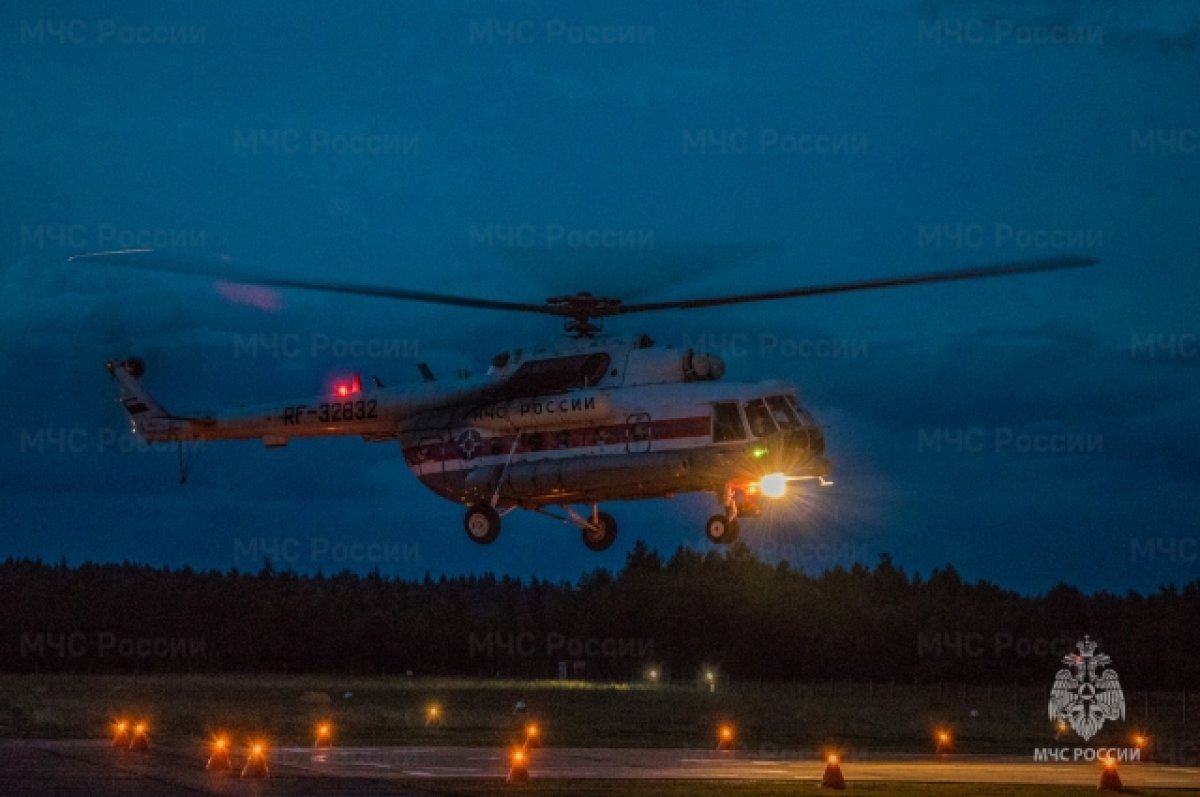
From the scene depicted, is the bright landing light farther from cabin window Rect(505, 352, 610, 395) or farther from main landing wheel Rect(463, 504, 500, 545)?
main landing wheel Rect(463, 504, 500, 545)

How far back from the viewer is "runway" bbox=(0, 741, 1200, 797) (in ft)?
99.1

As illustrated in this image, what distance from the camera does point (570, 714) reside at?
66.5 metres

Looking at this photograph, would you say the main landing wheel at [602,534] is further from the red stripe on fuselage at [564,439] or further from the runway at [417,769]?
the runway at [417,769]

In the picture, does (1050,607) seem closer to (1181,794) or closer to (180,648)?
(180,648)

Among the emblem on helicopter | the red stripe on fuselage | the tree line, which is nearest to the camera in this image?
the red stripe on fuselage

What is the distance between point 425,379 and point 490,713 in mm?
28866

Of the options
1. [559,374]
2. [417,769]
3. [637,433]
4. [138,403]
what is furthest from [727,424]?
[138,403]

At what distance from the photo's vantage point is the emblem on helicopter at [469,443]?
37.4 m

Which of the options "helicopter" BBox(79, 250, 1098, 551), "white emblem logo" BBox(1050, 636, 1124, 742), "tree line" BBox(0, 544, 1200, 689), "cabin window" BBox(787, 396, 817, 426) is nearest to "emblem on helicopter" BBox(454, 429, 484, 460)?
"helicopter" BBox(79, 250, 1098, 551)

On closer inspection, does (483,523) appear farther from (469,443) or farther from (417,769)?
(417,769)

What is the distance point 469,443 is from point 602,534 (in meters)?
3.54

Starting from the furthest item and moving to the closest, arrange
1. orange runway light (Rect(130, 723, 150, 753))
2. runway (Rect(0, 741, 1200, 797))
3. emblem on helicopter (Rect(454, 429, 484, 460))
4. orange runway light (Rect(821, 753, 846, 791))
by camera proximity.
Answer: orange runway light (Rect(130, 723, 150, 753)), emblem on helicopter (Rect(454, 429, 484, 460)), orange runway light (Rect(821, 753, 846, 791)), runway (Rect(0, 741, 1200, 797))

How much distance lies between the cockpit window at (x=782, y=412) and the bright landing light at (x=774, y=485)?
982 mm

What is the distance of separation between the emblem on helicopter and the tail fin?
310 inches
